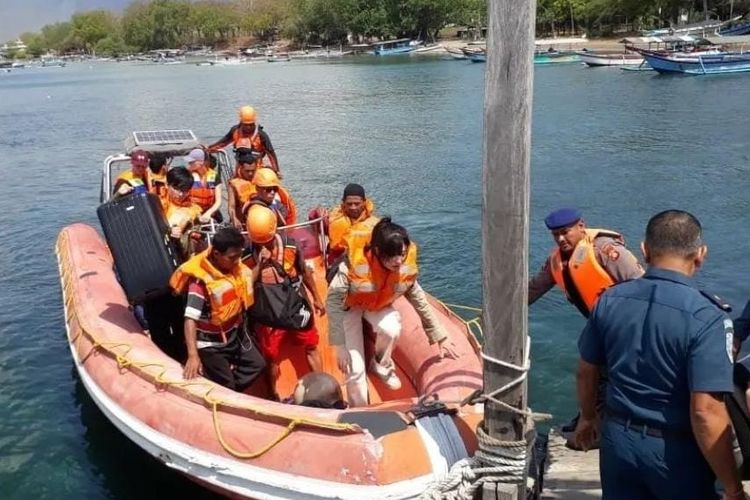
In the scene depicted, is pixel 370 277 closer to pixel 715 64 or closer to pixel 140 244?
pixel 140 244

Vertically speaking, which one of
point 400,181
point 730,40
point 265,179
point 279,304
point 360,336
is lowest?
point 400,181

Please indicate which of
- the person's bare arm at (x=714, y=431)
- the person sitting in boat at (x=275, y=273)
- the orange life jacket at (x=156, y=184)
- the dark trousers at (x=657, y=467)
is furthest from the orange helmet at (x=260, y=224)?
the person's bare arm at (x=714, y=431)

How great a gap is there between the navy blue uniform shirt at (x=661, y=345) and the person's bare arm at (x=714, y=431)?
0.05m

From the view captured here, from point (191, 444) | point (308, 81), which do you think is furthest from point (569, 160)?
point (308, 81)

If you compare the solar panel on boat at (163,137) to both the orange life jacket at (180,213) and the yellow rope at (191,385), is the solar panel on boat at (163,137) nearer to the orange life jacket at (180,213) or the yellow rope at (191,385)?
the orange life jacket at (180,213)

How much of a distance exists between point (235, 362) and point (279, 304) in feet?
1.49

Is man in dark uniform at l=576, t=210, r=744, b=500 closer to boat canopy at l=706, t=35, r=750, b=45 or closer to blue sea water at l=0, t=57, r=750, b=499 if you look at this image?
blue sea water at l=0, t=57, r=750, b=499

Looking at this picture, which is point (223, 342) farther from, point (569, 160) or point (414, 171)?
point (569, 160)

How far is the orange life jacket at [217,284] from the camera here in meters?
4.32

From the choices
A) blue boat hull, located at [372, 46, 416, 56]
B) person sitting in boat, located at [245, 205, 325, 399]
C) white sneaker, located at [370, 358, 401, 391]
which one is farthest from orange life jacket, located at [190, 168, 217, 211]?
blue boat hull, located at [372, 46, 416, 56]

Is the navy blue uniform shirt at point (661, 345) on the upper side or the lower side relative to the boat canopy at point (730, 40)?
lower

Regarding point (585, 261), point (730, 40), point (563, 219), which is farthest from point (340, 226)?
point (730, 40)

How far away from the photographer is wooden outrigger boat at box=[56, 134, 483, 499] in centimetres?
367

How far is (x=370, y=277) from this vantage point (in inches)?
166
